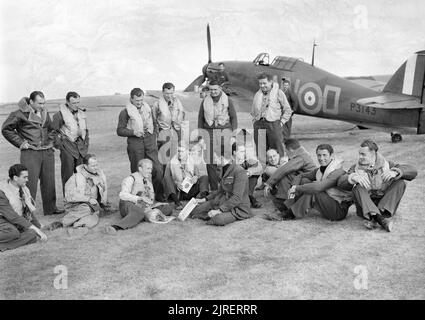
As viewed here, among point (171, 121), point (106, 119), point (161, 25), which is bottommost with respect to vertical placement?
point (106, 119)

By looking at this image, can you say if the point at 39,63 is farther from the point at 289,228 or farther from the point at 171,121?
the point at 289,228

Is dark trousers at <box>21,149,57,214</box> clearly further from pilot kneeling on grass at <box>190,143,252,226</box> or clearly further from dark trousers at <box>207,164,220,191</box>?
dark trousers at <box>207,164,220,191</box>

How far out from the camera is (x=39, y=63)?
34.9 metres

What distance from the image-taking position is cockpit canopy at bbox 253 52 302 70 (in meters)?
12.1

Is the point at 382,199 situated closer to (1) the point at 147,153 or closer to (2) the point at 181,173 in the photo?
(2) the point at 181,173

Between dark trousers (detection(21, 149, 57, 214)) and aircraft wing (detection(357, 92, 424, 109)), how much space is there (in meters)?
7.11

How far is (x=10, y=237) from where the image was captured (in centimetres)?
496

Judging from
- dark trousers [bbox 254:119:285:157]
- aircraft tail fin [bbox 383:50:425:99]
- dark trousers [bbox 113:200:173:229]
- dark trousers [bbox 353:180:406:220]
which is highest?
aircraft tail fin [bbox 383:50:425:99]

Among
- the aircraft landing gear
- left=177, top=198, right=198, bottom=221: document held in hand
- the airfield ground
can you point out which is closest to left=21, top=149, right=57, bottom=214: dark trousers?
the airfield ground

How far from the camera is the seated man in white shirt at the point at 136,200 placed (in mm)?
5613

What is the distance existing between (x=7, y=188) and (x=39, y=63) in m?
32.6

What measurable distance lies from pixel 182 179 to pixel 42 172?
194cm

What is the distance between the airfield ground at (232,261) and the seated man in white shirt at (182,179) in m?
0.82

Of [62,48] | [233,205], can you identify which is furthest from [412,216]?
[62,48]
